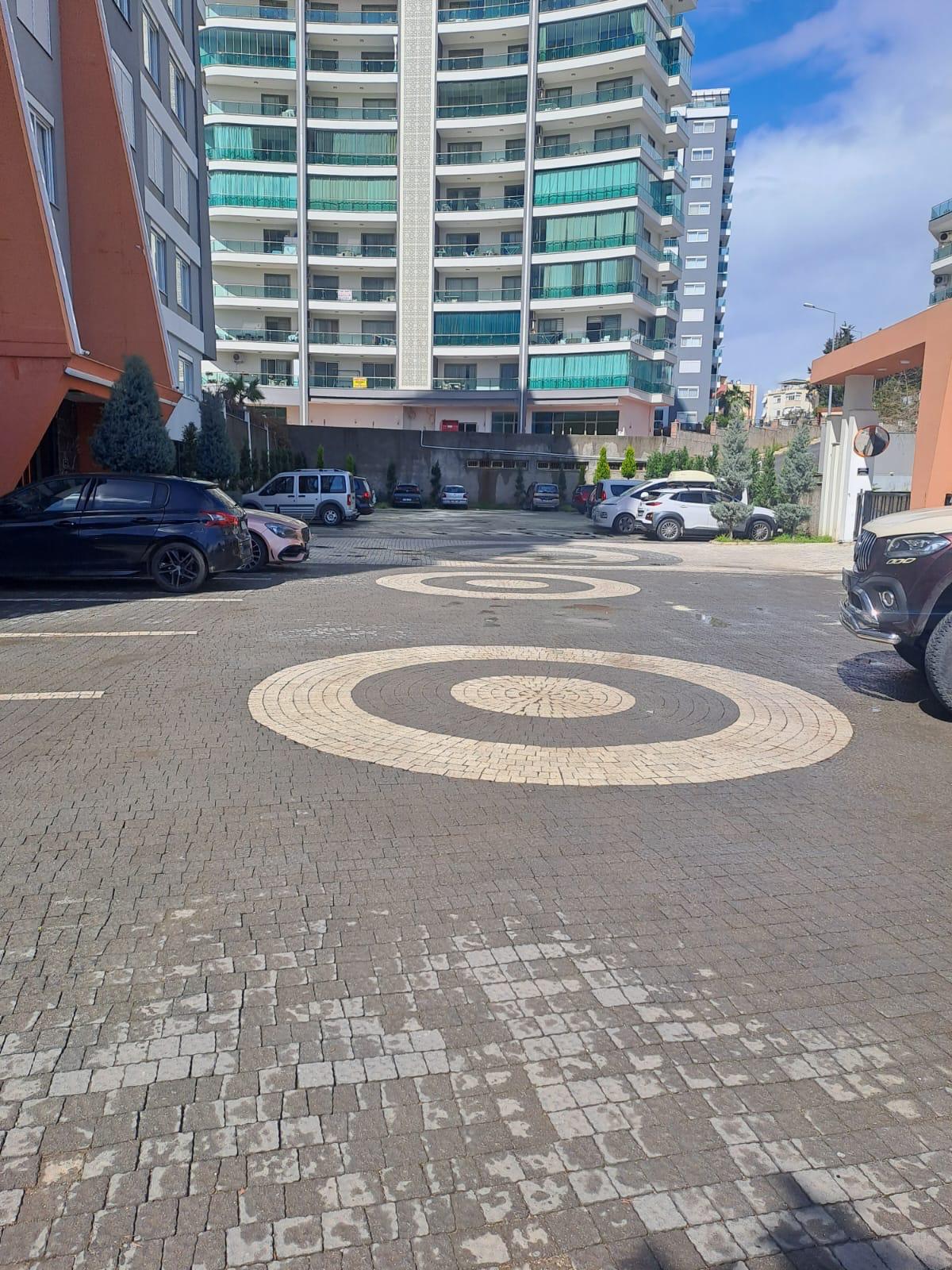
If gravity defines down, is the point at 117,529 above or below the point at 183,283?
below

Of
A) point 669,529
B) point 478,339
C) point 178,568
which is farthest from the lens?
point 478,339

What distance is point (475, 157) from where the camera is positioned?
5925 cm

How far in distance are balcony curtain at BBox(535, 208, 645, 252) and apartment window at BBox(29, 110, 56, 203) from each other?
1606 inches

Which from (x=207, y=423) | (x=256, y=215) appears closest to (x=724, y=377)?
(x=256, y=215)

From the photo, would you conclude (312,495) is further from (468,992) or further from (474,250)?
(474,250)

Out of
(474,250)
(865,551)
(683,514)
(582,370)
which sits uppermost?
(474,250)

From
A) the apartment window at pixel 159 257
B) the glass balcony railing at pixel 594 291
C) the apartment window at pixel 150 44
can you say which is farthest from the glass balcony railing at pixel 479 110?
the apartment window at pixel 159 257

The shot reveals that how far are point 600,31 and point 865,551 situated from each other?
58558mm

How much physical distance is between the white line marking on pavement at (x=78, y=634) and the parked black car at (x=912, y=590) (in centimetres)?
A: 702

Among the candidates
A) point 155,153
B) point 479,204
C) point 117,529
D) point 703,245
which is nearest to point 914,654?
point 117,529

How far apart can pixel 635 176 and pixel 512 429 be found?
16.0 metres

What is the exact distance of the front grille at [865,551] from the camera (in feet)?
27.5

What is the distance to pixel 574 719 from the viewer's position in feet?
24.3

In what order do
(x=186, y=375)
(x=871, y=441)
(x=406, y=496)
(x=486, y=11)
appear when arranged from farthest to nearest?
1. (x=486, y=11)
2. (x=406, y=496)
3. (x=186, y=375)
4. (x=871, y=441)
